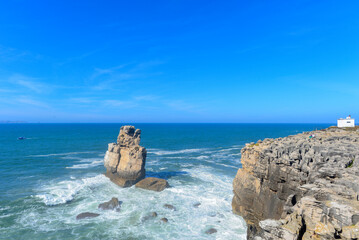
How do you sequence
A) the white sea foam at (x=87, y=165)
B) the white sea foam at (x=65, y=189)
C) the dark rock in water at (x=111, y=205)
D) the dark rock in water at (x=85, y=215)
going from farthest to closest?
the white sea foam at (x=87, y=165) < the white sea foam at (x=65, y=189) < the dark rock in water at (x=111, y=205) < the dark rock in water at (x=85, y=215)

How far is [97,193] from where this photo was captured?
34625 mm

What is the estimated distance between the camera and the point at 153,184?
37.0 meters

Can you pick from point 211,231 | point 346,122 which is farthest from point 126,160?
point 346,122

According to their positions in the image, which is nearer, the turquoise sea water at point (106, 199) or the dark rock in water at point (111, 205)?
the turquoise sea water at point (106, 199)

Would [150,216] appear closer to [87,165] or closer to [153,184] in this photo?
[153,184]

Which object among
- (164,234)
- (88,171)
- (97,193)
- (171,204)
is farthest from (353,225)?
(88,171)

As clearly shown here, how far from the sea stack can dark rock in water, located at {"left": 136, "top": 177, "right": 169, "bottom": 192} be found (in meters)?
1.69

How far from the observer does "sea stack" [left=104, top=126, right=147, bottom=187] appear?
38.3 meters

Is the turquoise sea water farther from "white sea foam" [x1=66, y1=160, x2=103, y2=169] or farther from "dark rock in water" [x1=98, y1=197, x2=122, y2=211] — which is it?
"dark rock in water" [x1=98, y1=197, x2=122, y2=211]

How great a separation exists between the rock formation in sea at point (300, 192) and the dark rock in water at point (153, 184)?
43.4 feet

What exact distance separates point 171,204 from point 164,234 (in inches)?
294

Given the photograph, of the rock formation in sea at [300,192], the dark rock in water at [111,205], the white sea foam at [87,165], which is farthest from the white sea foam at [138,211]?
the white sea foam at [87,165]

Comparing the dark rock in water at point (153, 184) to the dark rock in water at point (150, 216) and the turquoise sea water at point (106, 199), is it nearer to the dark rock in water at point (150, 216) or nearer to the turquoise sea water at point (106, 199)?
the turquoise sea water at point (106, 199)

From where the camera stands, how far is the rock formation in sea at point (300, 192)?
9.54 meters
